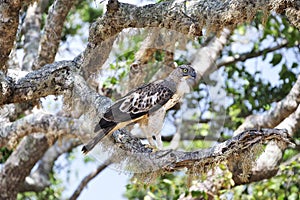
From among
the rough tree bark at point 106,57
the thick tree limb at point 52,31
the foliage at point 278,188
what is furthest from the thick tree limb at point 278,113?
the thick tree limb at point 52,31

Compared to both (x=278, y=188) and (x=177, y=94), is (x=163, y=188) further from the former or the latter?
(x=177, y=94)

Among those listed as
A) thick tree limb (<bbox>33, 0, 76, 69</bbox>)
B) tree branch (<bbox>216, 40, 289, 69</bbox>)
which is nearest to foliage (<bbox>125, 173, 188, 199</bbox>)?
tree branch (<bbox>216, 40, 289, 69</bbox>)

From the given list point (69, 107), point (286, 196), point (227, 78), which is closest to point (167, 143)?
point (227, 78)

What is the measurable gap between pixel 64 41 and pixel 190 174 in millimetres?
4370

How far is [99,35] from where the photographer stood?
456 cm

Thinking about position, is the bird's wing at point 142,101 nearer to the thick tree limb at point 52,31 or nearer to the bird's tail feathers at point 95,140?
the bird's tail feathers at point 95,140

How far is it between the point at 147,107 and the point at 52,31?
2365mm

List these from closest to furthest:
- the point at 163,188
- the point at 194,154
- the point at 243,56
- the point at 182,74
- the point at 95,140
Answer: the point at 194,154
the point at 95,140
the point at 182,74
the point at 243,56
the point at 163,188

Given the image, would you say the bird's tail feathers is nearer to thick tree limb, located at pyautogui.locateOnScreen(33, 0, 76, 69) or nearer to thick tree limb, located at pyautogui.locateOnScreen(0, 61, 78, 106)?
thick tree limb, located at pyautogui.locateOnScreen(0, 61, 78, 106)

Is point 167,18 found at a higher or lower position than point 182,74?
higher

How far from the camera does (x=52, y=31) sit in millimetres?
6457

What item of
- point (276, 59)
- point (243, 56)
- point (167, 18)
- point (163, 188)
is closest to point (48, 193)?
point (163, 188)

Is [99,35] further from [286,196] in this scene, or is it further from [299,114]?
[286,196]

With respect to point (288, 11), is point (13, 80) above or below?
above
